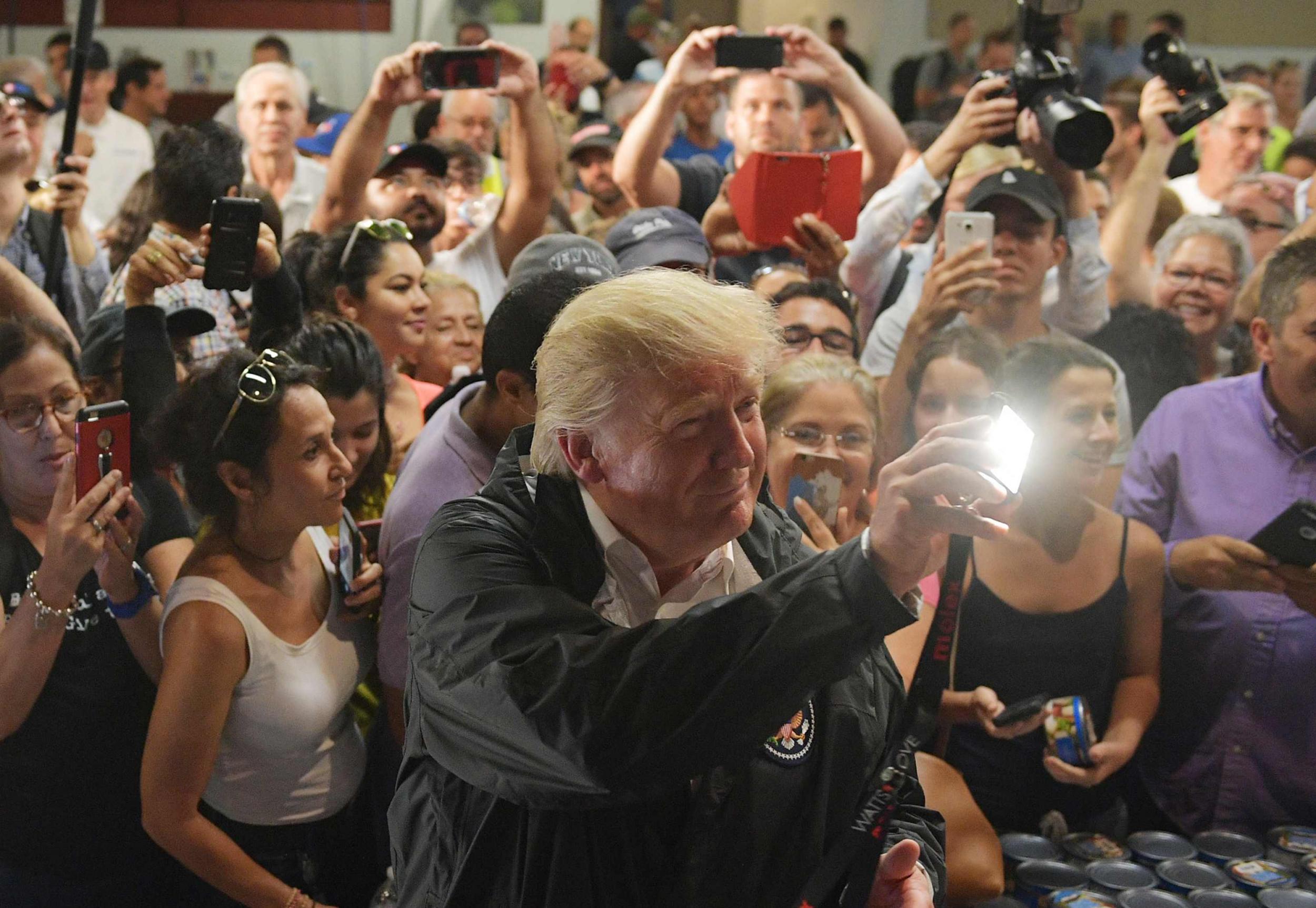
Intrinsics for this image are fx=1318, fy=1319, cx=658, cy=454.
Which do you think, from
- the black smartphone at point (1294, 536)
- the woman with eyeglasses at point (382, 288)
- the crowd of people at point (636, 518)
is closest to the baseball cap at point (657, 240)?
the crowd of people at point (636, 518)

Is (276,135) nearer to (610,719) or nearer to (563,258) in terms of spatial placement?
(563,258)

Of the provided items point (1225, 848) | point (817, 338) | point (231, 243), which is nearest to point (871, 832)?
point (1225, 848)

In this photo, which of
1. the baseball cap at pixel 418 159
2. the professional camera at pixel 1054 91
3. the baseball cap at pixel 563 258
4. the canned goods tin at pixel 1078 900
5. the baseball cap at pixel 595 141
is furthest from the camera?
the baseball cap at pixel 595 141

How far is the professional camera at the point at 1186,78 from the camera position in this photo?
338cm

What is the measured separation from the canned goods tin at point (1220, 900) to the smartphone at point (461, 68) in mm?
2529

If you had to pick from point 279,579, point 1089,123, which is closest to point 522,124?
point 1089,123

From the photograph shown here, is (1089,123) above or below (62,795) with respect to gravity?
above

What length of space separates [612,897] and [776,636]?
0.34m

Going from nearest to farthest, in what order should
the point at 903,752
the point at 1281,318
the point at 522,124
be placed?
the point at 903,752
the point at 1281,318
the point at 522,124

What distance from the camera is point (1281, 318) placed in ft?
8.75

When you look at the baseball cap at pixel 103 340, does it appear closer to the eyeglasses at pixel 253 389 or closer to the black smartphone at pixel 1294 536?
the eyeglasses at pixel 253 389

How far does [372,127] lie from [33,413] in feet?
4.88

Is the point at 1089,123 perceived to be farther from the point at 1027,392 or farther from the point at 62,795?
the point at 62,795

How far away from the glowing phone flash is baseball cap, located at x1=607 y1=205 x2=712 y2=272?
2022mm
